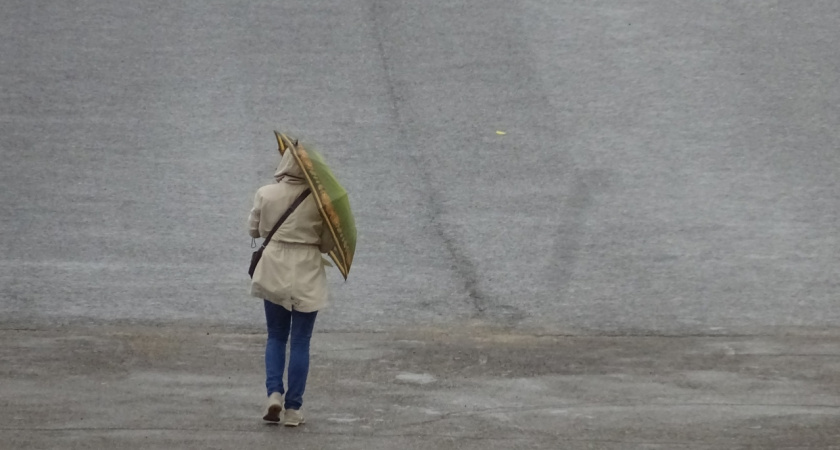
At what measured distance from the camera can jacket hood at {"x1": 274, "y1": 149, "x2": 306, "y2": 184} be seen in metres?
6.29

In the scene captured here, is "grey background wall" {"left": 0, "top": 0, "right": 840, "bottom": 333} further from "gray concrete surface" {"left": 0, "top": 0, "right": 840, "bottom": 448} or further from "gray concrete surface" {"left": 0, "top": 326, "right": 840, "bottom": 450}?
"gray concrete surface" {"left": 0, "top": 326, "right": 840, "bottom": 450}

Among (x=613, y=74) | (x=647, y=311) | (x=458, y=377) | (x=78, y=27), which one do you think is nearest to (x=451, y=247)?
(x=647, y=311)

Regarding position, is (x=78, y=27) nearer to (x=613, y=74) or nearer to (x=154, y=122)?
(x=154, y=122)

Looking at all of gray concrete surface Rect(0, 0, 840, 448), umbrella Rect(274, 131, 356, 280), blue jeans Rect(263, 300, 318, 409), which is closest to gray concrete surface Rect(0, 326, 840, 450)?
gray concrete surface Rect(0, 0, 840, 448)

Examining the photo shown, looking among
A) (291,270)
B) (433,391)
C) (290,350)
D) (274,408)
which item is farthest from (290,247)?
(433,391)

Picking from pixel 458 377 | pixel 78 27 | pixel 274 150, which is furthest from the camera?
pixel 78 27

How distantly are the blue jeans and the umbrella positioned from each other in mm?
470

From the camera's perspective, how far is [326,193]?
6227 mm

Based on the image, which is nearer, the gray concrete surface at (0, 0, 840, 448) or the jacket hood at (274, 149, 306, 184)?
the jacket hood at (274, 149, 306, 184)

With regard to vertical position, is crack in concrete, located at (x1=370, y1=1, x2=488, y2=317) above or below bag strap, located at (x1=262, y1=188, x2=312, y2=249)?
below

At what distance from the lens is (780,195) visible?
35.0 feet

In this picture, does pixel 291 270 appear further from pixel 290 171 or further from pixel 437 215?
pixel 437 215

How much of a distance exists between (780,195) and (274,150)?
479cm

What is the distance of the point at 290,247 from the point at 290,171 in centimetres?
42
